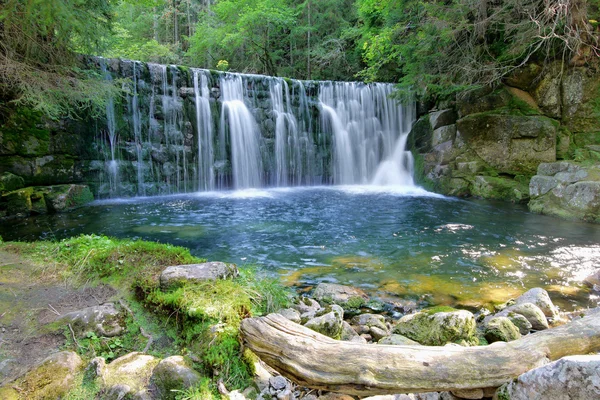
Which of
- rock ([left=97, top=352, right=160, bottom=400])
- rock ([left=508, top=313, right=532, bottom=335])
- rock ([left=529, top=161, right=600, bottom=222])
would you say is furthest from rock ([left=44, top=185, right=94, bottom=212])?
rock ([left=529, top=161, right=600, bottom=222])

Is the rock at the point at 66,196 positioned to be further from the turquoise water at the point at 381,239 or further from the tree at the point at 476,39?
the tree at the point at 476,39

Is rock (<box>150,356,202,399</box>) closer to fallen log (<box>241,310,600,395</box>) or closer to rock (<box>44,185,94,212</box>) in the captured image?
fallen log (<box>241,310,600,395</box>)

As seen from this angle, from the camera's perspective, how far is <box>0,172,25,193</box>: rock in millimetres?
9062

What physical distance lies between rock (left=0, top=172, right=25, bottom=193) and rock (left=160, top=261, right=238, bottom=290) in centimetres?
880

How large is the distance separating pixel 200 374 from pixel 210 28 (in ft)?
76.1

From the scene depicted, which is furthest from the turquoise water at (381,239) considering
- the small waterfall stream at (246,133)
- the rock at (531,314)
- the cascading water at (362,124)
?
the cascading water at (362,124)

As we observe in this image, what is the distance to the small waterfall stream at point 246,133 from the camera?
1295 cm

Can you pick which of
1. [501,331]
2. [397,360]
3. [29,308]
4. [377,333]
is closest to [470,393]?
[397,360]

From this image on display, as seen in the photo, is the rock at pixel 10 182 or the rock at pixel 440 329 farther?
the rock at pixel 10 182

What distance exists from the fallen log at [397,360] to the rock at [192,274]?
0.94 meters

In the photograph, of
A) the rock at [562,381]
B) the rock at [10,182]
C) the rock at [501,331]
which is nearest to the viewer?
the rock at [562,381]

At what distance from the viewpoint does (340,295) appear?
4.39 metres

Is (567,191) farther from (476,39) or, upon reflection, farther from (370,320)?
(370,320)

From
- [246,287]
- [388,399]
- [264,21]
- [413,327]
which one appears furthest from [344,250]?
[264,21]
